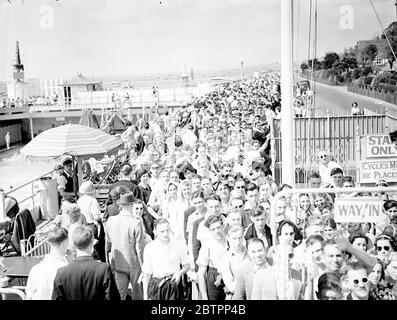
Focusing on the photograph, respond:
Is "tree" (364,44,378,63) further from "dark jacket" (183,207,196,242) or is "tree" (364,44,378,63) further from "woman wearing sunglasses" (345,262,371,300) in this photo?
"woman wearing sunglasses" (345,262,371,300)

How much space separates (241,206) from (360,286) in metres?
1.45

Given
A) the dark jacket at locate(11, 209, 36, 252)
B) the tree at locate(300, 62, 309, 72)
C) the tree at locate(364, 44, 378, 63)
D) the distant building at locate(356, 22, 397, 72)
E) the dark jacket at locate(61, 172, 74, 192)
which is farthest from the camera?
the tree at locate(300, 62, 309, 72)

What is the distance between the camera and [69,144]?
21.1 ft

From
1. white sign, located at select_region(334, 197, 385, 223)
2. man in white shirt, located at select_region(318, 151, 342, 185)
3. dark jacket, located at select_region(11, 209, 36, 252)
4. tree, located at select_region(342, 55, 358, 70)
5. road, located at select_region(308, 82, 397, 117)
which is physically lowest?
dark jacket, located at select_region(11, 209, 36, 252)

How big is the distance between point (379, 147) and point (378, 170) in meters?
0.25

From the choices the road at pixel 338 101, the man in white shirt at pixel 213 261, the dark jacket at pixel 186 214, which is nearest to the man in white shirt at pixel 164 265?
the man in white shirt at pixel 213 261

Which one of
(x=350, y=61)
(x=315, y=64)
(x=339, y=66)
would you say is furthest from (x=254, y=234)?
(x=339, y=66)

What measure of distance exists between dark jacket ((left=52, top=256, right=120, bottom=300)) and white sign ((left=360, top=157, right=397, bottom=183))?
82.5 inches

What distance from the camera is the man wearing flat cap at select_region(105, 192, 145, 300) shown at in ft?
13.9

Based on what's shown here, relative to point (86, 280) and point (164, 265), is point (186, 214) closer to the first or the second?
Answer: point (164, 265)

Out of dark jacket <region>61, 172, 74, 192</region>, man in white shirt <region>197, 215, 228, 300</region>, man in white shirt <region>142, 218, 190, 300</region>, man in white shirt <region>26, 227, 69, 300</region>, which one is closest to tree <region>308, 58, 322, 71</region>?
dark jacket <region>61, 172, 74, 192</region>

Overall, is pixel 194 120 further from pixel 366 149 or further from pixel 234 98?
A: pixel 366 149

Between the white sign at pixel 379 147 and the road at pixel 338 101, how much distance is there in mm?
5949
